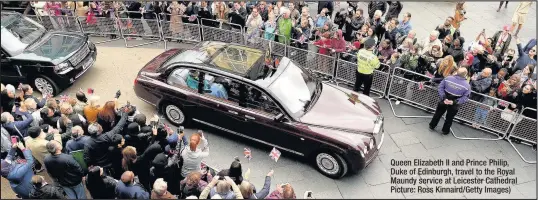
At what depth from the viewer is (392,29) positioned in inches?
424

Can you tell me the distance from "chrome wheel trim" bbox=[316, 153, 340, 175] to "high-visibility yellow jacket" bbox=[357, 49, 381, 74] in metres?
2.55

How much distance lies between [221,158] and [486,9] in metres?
11.1

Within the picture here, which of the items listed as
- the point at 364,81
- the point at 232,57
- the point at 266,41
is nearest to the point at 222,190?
the point at 232,57

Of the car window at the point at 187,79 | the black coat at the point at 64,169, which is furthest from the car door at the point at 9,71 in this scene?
the black coat at the point at 64,169

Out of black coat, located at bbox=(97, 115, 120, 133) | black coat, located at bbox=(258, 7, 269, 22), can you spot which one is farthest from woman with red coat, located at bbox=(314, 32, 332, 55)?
black coat, located at bbox=(97, 115, 120, 133)

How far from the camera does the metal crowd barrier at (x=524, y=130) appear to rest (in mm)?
8537

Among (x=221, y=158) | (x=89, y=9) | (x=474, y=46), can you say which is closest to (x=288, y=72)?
(x=221, y=158)

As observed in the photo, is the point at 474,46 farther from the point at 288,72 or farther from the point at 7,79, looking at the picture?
the point at 7,79

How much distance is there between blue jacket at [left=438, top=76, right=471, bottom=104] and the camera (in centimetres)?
835

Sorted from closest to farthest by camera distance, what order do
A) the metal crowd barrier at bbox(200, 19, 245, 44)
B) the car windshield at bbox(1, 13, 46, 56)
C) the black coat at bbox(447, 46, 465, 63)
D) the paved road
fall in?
the paved road
the black coat at bbox(447, 46, 465, 63)
the car windshield at bbox(1, 13, 46, 56)
the metal crowd barrier at bbox(200, 19, 245, 44)

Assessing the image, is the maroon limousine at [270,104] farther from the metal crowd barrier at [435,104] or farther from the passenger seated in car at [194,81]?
the metal crowd barrier at [435,104]

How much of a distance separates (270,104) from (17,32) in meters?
6.81

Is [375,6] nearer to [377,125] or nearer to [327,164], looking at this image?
[377,125]

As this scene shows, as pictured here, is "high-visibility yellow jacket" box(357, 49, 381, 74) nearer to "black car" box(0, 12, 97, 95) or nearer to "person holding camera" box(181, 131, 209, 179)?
Answer: "person holding camera" box(181, 131, 209, 179)
